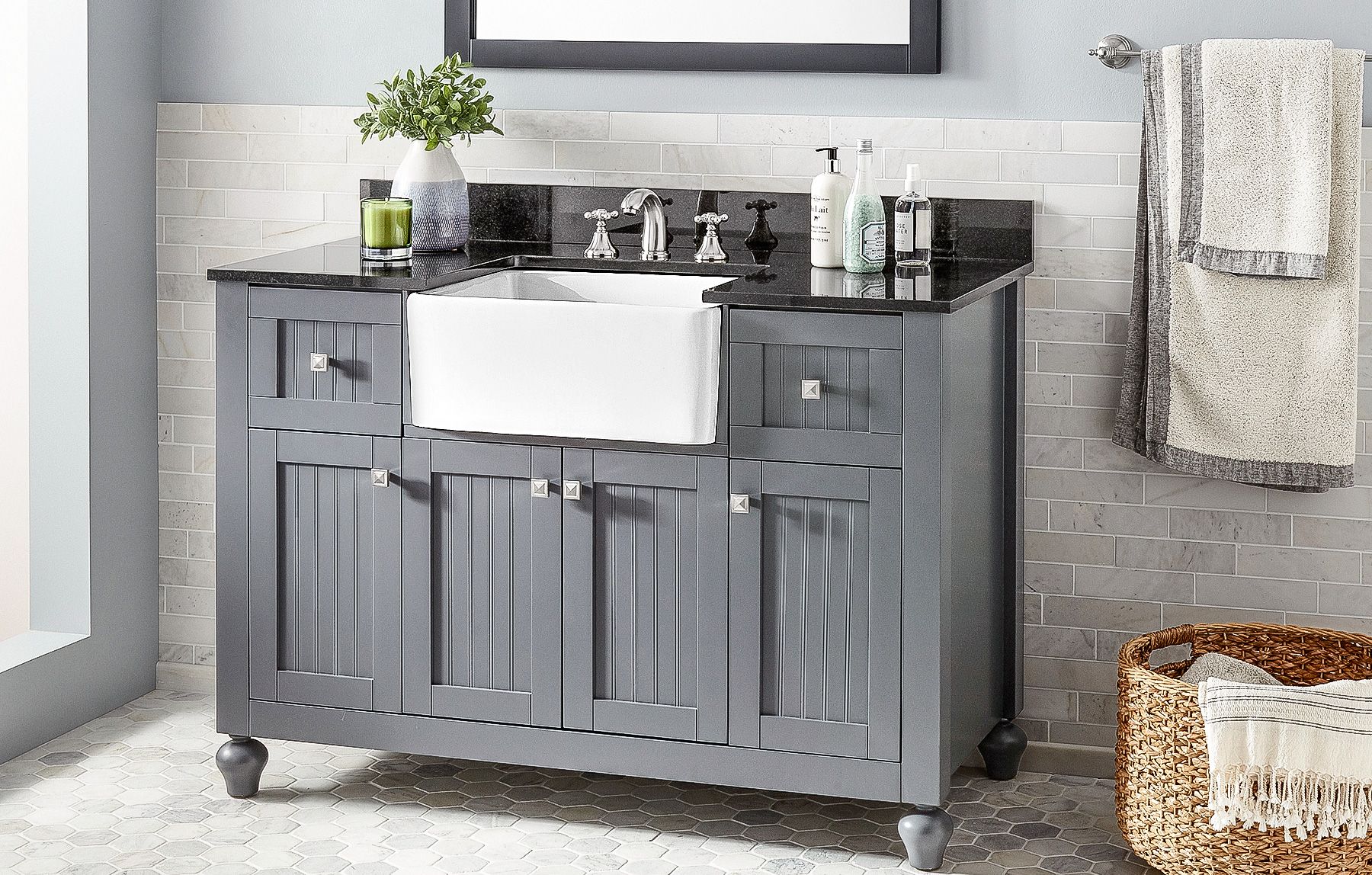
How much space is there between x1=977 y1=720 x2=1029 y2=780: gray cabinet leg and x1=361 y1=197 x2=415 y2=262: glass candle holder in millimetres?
1414

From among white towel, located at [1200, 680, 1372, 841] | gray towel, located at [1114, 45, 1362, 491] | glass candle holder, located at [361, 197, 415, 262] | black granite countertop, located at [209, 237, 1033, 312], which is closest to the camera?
white towel, located at [1200, 680, 1372, 841]

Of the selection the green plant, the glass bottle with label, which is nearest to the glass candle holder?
the green plant

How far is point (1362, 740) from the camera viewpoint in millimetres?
2395

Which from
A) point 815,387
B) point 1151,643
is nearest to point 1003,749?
point 1151,643

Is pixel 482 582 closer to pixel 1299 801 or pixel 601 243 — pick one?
pixel 601 243

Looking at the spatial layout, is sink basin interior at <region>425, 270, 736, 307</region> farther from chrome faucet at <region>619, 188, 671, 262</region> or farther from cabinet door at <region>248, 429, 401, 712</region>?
cabinet door at <region>248, 429, 401, 712</region>

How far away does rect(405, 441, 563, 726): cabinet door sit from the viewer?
2701 millimetres

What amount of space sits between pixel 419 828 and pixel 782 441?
958 mm

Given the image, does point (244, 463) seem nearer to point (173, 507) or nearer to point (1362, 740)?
point (173, 507)

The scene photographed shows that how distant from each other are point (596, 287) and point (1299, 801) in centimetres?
149

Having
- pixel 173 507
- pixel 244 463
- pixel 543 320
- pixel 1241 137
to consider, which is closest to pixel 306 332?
pixel 244 463

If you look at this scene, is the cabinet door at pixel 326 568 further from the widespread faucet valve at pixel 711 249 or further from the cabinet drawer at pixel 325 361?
the widespread faucet valve at pixel 711 249

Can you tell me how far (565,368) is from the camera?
2.59m

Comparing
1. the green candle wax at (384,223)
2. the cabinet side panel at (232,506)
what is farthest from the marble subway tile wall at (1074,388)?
the cabinet side panel at (232,506)
